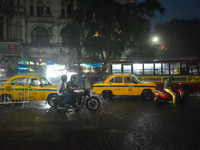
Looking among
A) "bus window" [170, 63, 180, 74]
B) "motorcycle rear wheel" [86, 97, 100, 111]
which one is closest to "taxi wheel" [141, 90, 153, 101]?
"motorcycle rear wheel" [86, 97, 100, 111]

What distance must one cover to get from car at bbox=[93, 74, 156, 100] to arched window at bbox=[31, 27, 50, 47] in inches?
784

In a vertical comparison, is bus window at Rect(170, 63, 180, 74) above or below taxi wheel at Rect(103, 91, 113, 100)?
above

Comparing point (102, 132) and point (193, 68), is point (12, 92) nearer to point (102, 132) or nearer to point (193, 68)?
point (102, 132)

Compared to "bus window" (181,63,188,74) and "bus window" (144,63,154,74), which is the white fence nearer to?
"bus window" (144,63,154,74)

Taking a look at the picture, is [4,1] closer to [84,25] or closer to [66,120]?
[84,25]

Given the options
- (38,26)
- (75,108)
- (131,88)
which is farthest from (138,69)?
(38,26)

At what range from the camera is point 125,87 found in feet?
42.9

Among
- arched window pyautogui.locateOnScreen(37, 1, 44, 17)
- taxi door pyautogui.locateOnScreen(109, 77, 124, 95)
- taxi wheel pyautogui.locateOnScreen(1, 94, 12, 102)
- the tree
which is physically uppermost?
arched window pyautogui.locateOnScreen(37, 1, 44, 17)

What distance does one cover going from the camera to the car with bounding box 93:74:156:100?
12.9 m

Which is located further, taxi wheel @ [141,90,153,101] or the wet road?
taxi wheel @ [141,90,153,101]

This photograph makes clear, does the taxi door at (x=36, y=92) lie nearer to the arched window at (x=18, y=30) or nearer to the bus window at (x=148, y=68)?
the bus window at (x=148, y=68)

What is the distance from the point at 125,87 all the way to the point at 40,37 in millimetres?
21648

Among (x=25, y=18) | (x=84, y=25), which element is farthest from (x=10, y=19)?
(x=84, y=25)

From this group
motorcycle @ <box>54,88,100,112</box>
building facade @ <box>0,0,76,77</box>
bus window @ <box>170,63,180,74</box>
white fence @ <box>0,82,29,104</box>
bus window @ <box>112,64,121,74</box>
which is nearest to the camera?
motorcycle @ <box>54,88,100,112</box>
